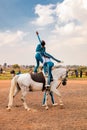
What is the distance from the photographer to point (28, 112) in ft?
48.1

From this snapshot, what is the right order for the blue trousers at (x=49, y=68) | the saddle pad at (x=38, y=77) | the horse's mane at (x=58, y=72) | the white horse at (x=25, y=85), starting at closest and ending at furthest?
the white horse at (x=25, y=85), the saddle pad at (x=38, y=77), the blue trousers at (x=49, y=68), the horse's mane at (x=58, y=72)

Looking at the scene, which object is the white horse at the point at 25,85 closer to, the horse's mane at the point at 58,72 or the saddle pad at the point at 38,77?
the horse's mane at the point at 58,72

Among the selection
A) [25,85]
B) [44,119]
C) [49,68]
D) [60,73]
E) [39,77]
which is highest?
[49,68]

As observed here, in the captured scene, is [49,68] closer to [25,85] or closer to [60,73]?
[60,73]

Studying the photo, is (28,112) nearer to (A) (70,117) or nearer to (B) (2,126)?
(A) (70,117)

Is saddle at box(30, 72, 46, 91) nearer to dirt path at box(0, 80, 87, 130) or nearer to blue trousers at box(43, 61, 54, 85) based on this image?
blue trousers at box(43, 61, 54, 85)

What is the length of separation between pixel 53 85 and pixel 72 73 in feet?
159

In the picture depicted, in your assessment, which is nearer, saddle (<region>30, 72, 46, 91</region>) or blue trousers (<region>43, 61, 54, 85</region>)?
saddle (<region>30, 72, 46, 91</region>)

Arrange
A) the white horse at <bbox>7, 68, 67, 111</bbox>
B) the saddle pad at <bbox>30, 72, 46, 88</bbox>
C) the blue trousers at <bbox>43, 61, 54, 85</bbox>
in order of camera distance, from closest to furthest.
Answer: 1. the white horse at <bbox>7, 68, 67, 111</bbox>
2. the saddle pad at <bbox>30, 72, 46, 88</bbox>
3. the blue trousers at <bbox>43, 61, 54, 85</bbox>

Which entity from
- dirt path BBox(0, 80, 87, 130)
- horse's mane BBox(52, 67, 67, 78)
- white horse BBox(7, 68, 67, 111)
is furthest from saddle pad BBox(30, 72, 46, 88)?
dirt path BBox(0, 80, 87, 130)

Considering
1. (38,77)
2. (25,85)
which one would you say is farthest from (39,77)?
(25,85)

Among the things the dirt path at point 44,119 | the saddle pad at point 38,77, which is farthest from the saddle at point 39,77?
the dirt path at point 44,119

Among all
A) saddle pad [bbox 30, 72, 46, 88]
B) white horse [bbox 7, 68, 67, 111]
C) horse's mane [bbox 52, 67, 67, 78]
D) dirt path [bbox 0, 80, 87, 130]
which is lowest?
dirt path [bbox 0, 80, 87, 130]

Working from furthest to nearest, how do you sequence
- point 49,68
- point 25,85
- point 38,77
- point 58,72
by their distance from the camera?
point 58,72 → point 49,68 → point 38,77 → point 25,85
